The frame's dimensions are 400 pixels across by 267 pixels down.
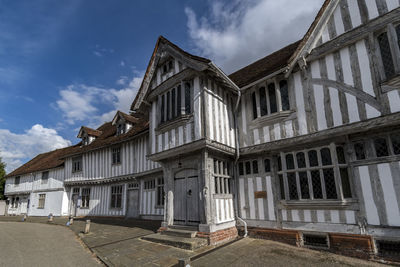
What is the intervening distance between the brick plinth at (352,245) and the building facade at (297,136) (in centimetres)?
3

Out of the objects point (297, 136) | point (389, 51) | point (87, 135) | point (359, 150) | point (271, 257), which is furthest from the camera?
point (87, 135)

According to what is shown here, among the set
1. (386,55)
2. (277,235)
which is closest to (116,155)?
(277,235)

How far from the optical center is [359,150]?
19.5 feet

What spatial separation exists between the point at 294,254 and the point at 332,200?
1.85 m

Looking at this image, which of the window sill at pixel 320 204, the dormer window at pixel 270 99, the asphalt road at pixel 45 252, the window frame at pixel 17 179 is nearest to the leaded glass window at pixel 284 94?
the dormer window at pixel 270 99

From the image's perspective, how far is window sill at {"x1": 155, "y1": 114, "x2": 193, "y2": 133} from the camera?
7724 mm

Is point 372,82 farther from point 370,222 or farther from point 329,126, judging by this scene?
point 370,222

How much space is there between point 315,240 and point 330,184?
1781 mm

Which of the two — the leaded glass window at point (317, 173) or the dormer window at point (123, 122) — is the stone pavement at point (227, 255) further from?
the dormer window at point (123, 122)

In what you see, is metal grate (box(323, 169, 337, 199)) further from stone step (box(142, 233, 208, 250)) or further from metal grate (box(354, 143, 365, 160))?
stone step (box(142, 233, 208, 250))

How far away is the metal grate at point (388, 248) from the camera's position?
510 cm

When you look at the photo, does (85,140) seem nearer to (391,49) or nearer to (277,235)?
(277,235)

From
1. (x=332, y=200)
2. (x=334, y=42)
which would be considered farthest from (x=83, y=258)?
(x=334, y=42)

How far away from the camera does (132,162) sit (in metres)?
13.9
